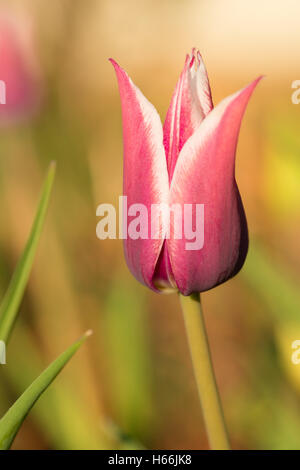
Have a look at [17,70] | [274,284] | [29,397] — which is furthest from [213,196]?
[17,70]

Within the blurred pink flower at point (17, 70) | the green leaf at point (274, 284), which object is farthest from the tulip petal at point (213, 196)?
the blurred pink flower at point (17, 70)

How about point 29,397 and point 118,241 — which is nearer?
point 29,397

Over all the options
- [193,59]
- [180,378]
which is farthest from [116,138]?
[193,59]

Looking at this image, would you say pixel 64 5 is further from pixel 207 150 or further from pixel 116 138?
pixel 207 150

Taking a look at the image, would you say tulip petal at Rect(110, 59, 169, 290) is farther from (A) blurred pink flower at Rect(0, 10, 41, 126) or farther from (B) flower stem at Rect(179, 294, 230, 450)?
(A) blurred pink flower at Rect(0, 10, 41, 126)

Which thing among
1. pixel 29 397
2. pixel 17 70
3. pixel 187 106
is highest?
pixel 17 70

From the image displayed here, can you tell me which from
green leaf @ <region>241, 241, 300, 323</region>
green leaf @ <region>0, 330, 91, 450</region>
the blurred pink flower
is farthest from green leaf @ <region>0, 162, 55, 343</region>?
the blurred pink flower

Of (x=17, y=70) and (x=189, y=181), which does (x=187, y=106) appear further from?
(x=17, y=70)
